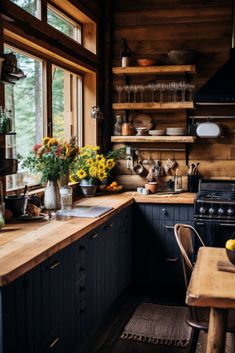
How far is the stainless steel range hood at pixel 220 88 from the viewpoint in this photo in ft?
14.3

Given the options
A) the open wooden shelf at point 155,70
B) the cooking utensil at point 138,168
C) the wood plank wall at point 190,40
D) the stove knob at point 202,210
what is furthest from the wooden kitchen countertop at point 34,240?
the open wooden shelf at point 155,70

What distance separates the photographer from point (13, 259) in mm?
2127

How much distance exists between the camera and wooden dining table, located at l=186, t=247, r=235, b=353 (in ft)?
6.82

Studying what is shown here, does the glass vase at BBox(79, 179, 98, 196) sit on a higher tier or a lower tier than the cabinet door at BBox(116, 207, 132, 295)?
higher

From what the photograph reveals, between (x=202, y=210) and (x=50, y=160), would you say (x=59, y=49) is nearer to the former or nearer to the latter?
(x=50, y=160)

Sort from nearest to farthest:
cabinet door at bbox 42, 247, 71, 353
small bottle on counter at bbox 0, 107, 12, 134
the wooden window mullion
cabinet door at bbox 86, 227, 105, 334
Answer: cabinet door at bbox 42, 247, 71, 353, small bottle on counter at bbox 0, 107, 12, 134, cabinet door at bbox 86, 227, 105, 334, the wooden window mullion

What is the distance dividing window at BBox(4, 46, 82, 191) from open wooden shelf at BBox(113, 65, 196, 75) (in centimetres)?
47

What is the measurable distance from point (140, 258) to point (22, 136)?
5.43ft

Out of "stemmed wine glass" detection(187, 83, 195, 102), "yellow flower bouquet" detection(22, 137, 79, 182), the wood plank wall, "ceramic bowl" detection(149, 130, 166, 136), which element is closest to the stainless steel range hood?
"stemmed wine glass" detection(187, 83, 195, 102)

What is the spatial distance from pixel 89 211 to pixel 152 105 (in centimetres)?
165

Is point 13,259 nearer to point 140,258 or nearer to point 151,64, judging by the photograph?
point 140,258

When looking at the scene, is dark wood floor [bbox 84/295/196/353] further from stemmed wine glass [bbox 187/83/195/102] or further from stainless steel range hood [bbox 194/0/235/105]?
stemmed wine glass [bbox 187/83/195/102]

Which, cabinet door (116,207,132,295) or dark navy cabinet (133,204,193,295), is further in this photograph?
dark navy cabinet (133,204,193,295)

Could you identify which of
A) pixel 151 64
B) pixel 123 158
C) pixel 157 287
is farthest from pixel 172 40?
pixel 157 287
